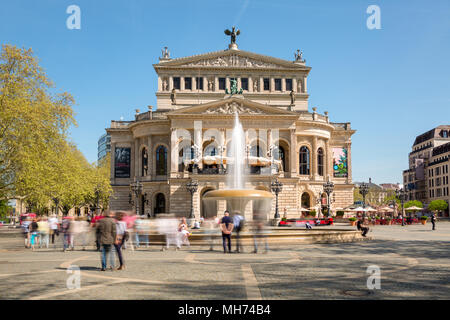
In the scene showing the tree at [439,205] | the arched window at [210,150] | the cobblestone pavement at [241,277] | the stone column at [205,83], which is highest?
the stone column at [205,83]

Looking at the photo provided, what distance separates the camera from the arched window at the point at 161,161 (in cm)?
5725

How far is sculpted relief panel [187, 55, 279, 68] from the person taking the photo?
63.7 meters

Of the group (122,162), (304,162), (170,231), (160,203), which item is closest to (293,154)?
(304,162)

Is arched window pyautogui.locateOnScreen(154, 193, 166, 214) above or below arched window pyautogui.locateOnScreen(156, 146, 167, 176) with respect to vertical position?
below

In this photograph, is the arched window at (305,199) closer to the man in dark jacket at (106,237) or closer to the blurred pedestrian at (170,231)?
the blurred pedestrian at (170,231)

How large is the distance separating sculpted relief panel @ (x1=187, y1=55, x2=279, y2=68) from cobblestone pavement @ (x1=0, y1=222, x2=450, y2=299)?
1961 inches

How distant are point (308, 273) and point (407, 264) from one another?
4075 mm

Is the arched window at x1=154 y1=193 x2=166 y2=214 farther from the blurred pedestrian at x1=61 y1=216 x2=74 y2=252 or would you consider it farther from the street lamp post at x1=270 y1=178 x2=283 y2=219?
the blurred pedestrian at x1=61 y1=216 x2=74 y2=252

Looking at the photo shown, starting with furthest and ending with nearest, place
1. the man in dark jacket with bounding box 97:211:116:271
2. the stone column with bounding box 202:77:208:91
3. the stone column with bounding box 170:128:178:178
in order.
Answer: the stone column with bounding box 202:77:208:91
the stone column with bounding box 170:128:178:178
the man in dark jacket with bounding box 97:211:116:271

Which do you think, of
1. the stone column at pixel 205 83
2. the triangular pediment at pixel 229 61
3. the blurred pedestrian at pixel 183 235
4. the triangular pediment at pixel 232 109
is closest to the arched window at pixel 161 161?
the triangular pediment at pixel 232 109

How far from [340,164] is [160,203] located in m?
26.3

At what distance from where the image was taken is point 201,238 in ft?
70.9

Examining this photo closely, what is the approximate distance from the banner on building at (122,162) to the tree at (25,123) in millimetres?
25073

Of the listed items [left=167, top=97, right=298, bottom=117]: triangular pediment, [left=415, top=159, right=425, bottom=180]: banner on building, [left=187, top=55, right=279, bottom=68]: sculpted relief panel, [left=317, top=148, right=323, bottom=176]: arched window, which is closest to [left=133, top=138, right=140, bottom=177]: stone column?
[left=167, top=97, right=298, bottom=117]: triangular pediment
